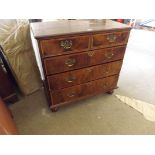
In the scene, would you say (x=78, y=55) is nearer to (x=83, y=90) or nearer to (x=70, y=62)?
(x=70, y=62)

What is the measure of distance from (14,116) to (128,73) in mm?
1807

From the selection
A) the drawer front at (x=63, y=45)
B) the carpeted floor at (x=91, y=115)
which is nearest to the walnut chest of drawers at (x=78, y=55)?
the drawer front at (x=63, y=45)

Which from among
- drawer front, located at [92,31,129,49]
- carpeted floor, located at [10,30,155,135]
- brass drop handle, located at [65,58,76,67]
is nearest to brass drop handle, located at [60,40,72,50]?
brass drop handle, located at [65,58,76,67]

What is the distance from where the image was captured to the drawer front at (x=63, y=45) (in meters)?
1.07

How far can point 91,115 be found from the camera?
5.13 ft

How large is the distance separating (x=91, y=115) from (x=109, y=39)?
854mm

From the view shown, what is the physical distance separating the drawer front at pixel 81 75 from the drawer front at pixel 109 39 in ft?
0.75

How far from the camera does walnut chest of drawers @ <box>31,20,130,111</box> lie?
1.11 meters

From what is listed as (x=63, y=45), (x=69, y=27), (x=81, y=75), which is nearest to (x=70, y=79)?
(x=81, y=75)

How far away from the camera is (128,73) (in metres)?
2.28

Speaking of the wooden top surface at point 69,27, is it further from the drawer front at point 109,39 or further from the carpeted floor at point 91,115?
the carpeted floor at point 91,115
